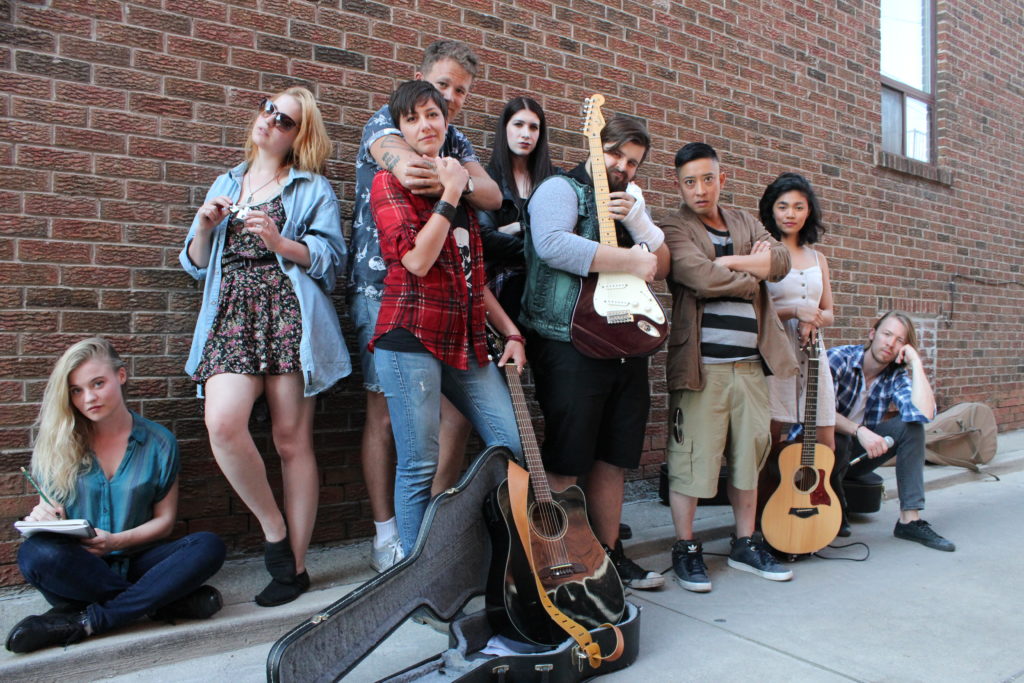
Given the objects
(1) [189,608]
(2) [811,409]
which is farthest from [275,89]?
(2) [811,409]

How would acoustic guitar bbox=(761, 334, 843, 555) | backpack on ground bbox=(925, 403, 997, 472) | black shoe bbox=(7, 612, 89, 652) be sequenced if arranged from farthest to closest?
backpack on ground bbox=(925, 403, 997, 472) → acoustic guitar bbox=(761, 334, 843, 555) → black shoe bbox=(7, 612, 89, 652)

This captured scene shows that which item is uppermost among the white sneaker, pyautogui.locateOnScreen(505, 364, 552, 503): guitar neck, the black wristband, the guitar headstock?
the guitar headstock

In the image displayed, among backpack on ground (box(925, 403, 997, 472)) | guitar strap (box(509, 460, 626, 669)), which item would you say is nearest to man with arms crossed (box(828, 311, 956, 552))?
backpack on ground (box(925, 403, 997, 472))

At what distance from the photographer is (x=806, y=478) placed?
12.4 feet

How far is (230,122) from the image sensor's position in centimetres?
335

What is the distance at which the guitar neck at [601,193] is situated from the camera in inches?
119

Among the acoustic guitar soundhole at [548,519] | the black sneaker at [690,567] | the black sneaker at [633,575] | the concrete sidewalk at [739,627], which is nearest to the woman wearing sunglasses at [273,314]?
the concrete sidewalk at [739,627]

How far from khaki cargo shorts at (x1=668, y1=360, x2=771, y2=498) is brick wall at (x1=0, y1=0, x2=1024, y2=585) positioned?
1402 mm

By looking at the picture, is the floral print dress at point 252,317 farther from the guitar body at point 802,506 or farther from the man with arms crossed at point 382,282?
the guitar body at point 802,506

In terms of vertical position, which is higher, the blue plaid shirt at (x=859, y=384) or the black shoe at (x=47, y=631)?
the blue plaid shirt at (x=859, y=384)

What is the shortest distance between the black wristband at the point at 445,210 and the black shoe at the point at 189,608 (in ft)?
5.15

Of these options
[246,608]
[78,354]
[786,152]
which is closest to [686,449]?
[246,608]

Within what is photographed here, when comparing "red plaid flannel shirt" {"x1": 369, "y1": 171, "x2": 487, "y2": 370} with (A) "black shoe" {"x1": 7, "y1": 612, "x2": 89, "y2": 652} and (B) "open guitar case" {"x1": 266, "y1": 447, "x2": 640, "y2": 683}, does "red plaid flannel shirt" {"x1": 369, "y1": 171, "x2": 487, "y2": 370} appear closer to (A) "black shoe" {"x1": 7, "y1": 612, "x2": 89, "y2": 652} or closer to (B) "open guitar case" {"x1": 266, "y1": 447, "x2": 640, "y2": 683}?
(B) "open guitar case" {"x1": 266, "y1": 447, "x2": 640, "y2": 683}

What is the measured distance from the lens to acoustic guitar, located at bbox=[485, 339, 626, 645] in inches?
96.7
